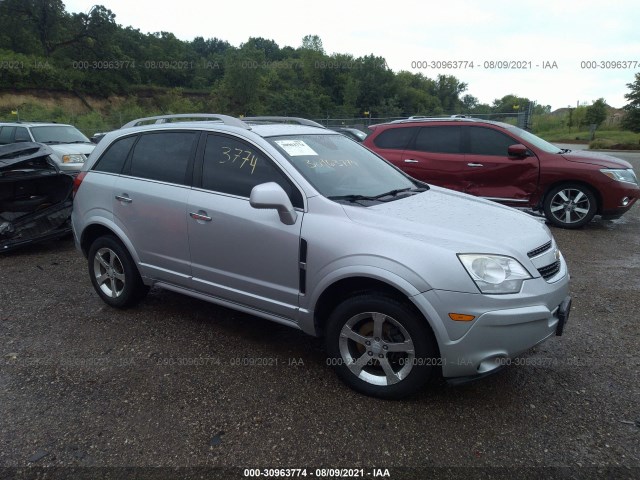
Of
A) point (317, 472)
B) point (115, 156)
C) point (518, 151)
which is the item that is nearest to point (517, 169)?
point (518, 151)

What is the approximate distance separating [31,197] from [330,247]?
5569mm

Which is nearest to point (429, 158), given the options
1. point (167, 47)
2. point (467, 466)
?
point (467, 466)

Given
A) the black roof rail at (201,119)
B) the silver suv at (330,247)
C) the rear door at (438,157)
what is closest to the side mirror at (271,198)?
the silver suv at (330,247)

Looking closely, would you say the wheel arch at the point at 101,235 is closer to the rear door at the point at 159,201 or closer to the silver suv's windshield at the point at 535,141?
the rear door at the point at 159,201

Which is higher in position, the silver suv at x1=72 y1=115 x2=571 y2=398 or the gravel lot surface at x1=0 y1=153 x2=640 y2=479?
the silver suv at x1=72 y1=115 x2=571 y2=398

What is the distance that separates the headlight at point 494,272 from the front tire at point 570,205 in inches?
206

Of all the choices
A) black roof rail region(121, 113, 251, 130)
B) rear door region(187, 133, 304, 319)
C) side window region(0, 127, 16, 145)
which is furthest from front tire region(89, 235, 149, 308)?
side window region(0, 127, 16, 145)

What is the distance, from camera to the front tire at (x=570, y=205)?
6988mm

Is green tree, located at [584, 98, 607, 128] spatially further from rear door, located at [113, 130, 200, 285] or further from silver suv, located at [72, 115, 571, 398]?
rear door, located at [113, 130, 200, 285]

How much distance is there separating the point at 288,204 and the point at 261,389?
124 cm

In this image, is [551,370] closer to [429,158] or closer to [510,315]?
[510,315]

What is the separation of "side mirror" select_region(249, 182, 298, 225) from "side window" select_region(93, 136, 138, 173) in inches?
74.2

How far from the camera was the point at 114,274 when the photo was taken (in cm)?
421

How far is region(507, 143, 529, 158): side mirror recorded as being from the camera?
23.1ft
